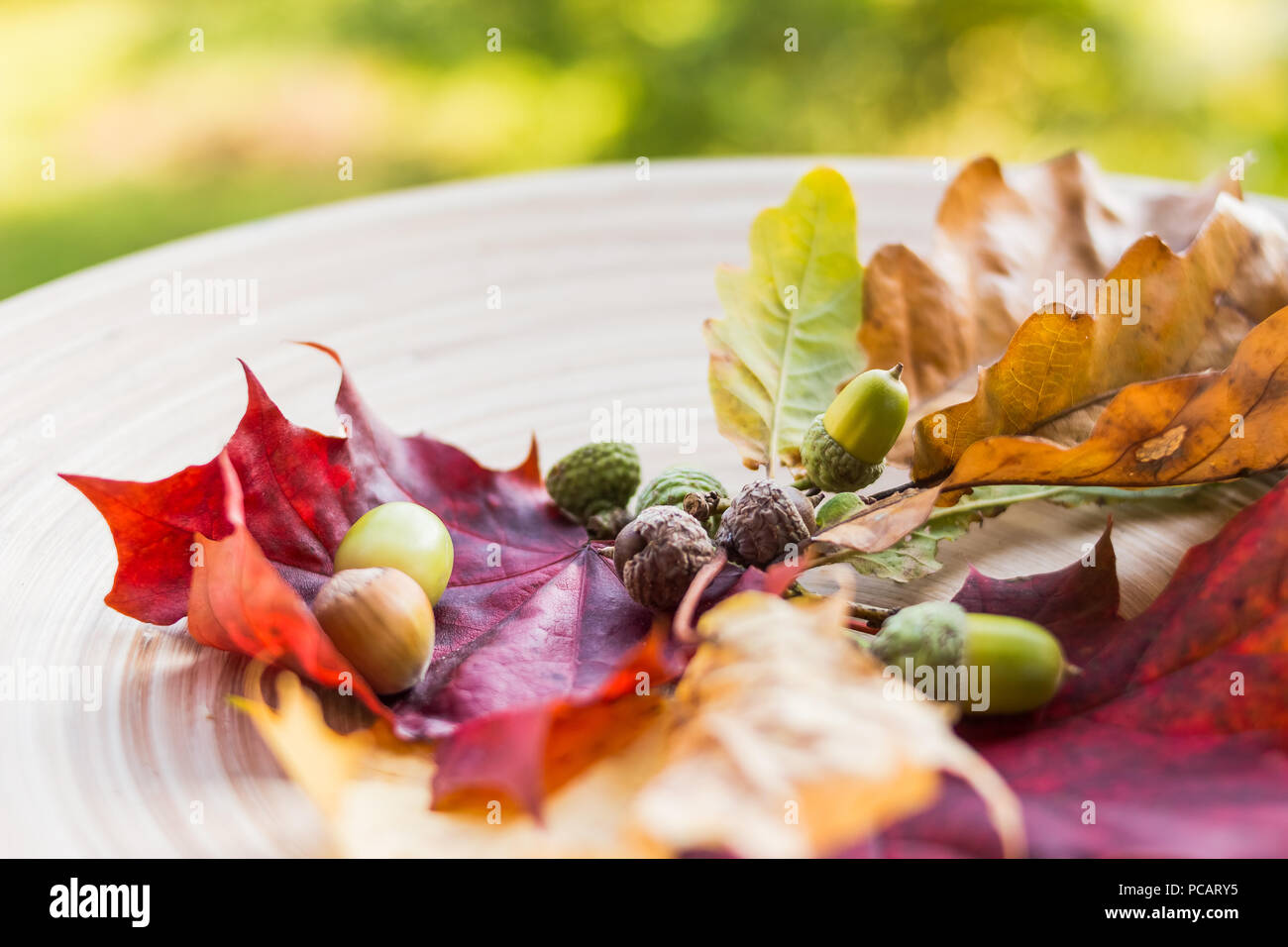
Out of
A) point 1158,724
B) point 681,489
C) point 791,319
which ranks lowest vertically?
point 1158,724

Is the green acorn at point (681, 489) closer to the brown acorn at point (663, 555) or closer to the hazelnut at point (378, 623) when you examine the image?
the brown acorn at point (663, 555)

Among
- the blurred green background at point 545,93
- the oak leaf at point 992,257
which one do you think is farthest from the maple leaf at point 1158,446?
the blurred green background at point 545,93

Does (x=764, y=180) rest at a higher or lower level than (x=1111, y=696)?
higher

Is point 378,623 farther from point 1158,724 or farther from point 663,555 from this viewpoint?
point 1158,724

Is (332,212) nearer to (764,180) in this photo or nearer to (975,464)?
(764,180)

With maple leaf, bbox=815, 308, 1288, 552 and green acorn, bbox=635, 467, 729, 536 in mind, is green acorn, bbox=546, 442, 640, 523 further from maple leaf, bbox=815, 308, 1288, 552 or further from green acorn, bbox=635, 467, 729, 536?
maple leaf, bbox=815, 308, 1288, 552

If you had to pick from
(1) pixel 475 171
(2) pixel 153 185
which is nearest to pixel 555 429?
(1) pixel 475 171

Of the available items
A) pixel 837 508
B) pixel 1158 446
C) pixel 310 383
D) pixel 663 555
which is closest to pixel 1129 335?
pixel 1158 446
